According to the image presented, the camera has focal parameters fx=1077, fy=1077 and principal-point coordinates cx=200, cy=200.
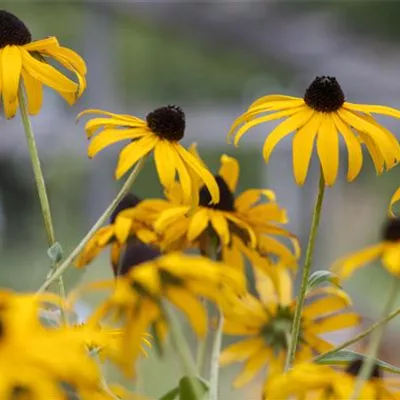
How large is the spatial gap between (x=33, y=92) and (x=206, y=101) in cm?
352

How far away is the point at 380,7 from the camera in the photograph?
350 centimetres

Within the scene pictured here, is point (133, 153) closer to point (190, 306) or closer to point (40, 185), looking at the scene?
point (40, 185)

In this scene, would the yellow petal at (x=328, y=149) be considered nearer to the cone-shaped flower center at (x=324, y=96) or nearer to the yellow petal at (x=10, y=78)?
the cone-shaped flower center at (x=324, y=96)

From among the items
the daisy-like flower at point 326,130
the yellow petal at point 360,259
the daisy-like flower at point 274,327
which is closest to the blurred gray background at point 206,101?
the daisy-like flower at point 274,327

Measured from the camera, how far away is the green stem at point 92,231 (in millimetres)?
357

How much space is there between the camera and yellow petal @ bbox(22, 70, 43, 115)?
479mm

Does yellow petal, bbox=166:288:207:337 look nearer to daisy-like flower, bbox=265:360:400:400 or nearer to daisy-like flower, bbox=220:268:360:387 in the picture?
daisy-like flower, bbox=265:360:400:400

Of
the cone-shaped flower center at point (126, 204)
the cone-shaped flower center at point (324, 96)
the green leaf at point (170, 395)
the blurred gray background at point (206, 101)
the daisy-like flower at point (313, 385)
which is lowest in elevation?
the blurred gray background at point (206, 101)

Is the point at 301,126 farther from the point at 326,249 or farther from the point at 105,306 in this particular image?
the point at 326,249

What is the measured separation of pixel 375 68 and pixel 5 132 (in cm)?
124

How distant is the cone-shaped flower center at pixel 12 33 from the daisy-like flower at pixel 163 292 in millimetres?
224

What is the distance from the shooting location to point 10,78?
45 cm

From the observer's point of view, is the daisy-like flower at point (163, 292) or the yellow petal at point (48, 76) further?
the yellow petal at point (48, 76)

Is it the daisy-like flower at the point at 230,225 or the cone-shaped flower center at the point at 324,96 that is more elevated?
the cone-shaped flower center at the point at 324,96
